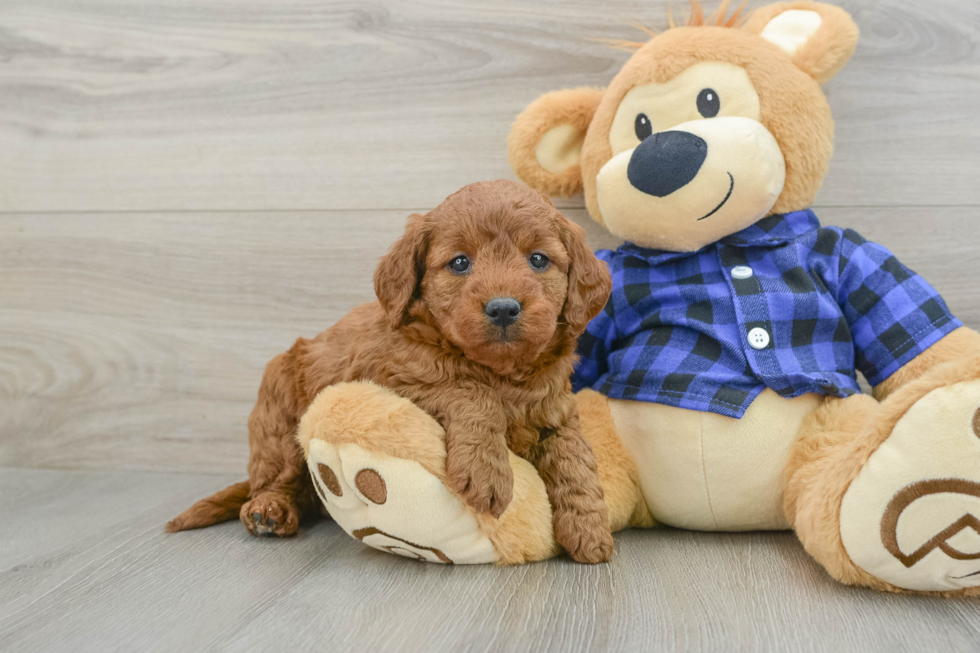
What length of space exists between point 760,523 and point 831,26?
34.5 inches

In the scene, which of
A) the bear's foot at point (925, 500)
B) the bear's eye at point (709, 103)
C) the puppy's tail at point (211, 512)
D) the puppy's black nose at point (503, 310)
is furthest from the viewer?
the puppy's tail at point (211, 512)

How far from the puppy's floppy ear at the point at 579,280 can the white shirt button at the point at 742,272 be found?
28 cm

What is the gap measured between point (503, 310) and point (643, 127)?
518mm

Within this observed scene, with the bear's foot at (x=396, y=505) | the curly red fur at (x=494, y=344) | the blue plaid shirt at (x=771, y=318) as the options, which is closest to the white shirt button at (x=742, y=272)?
the blue plaid shirt at (x=771, y=318)

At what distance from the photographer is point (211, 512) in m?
1.34

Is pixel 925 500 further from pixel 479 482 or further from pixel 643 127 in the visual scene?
pixel 643 127

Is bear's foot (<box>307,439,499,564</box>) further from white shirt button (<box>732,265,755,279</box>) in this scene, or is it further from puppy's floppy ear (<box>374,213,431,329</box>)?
white shirt button (<box>732,265,755,279</box>)

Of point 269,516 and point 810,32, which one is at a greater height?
point 810,32

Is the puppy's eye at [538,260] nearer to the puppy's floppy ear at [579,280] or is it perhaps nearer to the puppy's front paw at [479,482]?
the puppy's floppy ear at [579,280]

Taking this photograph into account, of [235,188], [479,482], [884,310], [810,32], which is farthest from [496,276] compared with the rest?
[235,188]

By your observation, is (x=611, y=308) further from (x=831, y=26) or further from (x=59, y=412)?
(x=59, y=412)

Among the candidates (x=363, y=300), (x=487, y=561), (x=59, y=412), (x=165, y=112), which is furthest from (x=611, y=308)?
(x=59, y=412)

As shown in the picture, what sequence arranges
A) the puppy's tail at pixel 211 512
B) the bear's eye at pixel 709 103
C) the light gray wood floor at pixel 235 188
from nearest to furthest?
the bear's eye at pixel 709 103 < the puppy's tail at pixel 211 512 < the light gray wood floor at pixel 235 188

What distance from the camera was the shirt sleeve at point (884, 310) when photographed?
1.17m
